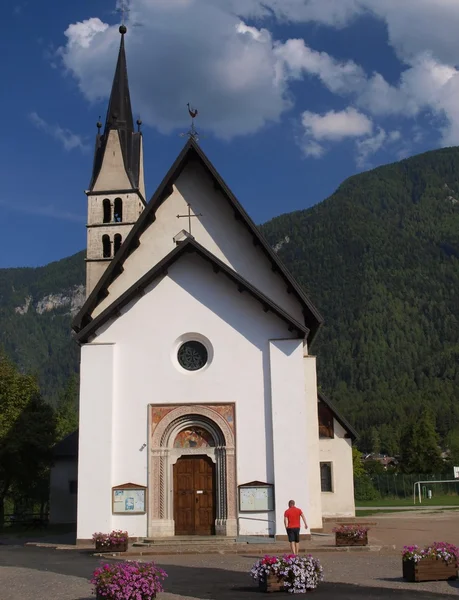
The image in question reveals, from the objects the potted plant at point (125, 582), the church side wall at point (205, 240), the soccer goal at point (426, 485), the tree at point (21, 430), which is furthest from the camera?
the soccer goal at point (426, 485)

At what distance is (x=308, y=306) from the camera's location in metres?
24.6

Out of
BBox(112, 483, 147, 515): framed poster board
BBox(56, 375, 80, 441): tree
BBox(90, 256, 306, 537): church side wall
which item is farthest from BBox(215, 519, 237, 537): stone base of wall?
BBox(56, 375, 80, 441): tree

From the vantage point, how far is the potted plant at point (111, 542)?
1972 centimetres

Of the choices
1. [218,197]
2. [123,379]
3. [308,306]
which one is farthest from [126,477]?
[218,197]

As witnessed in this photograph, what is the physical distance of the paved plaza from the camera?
12.2 meters

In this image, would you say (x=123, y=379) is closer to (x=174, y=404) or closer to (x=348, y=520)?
(x=174, y=404)

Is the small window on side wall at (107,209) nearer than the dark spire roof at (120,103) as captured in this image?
Yes

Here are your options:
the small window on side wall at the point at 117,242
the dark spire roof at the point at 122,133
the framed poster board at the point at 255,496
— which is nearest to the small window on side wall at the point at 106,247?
the small window on side wall at the point at 117,242

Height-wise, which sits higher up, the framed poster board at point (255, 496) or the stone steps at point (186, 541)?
the framed poster board at point (255, 496)

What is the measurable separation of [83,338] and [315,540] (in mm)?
9581

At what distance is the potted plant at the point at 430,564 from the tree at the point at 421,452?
7687cm

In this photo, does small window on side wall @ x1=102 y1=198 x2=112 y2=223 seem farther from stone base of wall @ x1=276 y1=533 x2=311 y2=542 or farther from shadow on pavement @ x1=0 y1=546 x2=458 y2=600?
stone base of wall @ x1=276 y1=533 x2=311 y2=542

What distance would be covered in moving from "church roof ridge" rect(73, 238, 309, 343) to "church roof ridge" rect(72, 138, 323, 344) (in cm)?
132

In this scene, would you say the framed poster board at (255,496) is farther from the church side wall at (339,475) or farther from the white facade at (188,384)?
the church side wall at (339,475)
